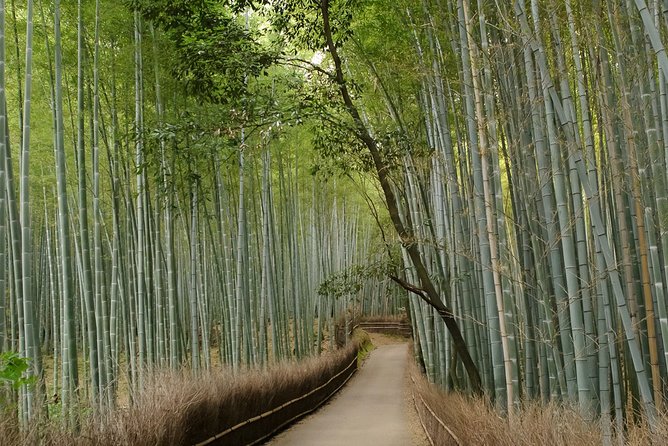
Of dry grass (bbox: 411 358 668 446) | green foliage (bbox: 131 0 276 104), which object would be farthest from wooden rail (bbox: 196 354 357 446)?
green foliage (bbox: 131 0 276 104)

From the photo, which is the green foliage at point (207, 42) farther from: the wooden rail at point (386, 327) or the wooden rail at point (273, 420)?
the wooden rail at point (386, 327)

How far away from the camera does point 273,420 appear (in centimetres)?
681

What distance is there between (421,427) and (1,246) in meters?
4.80

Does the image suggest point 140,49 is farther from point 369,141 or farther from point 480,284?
point 480,284

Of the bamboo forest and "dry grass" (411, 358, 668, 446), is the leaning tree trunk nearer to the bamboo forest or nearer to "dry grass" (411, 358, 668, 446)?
the bamboo forest

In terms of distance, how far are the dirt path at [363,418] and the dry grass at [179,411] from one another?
20.1 inches

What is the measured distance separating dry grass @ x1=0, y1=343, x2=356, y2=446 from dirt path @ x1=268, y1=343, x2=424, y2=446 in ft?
1.67

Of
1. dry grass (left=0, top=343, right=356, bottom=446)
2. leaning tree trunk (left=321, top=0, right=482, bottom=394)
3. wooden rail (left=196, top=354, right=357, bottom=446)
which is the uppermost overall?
leaning tree trunk (left=321, top=0, right=482, bottom=394)

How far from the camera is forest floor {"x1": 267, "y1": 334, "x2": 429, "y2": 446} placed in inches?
253

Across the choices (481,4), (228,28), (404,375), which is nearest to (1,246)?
(228,28)

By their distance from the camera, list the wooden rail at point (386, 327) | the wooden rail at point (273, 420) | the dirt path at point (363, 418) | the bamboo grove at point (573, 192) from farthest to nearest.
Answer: the wooden rail at point (386, 327) → the dirt path at point (363, 418) → the wooden rail at point (273, 420) → the bamboo grove at point (573, 192)

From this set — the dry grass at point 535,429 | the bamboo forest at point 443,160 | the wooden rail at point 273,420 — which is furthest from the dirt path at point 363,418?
the dry grass at point 535,429

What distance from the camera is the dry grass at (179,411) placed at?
318 centimetres

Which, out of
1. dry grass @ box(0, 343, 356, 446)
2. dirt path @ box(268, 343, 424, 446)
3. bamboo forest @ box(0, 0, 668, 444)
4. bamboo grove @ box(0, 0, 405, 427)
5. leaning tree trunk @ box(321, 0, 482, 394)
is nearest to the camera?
dry grass @ box(0, 343, 356, 446)
